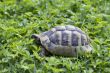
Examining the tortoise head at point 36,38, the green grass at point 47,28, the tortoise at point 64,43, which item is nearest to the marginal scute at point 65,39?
the tortoise at point 64,43

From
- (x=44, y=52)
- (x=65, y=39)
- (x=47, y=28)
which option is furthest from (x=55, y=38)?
(x=47, y=28)

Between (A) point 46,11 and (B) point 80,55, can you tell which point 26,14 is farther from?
(B) point 80,55

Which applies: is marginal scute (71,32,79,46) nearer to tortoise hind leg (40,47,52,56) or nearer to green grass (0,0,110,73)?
green grass (0,0,110,73)

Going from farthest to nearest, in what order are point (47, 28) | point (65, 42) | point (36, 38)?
point (47, 28)
point (36, 38)
point (65, 42)

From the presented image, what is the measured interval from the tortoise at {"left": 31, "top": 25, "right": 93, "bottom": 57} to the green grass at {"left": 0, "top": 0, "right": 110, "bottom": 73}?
0.09 metres

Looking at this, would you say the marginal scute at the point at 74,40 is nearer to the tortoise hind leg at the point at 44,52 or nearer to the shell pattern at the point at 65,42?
the shell pattern at the point at 65,42

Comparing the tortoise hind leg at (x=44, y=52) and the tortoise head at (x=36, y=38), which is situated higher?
the tortoise head at (x=36, y=38)

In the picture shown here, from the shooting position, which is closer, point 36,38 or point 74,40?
point 74,40

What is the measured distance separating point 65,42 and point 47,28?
66cm

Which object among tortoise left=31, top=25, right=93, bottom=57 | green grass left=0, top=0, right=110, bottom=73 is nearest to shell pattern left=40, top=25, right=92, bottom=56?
tortoise left=31, top=25, right=93, bottom=57

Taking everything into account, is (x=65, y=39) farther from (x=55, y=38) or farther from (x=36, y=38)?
(x=36, y=38)

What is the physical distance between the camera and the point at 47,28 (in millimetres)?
4730

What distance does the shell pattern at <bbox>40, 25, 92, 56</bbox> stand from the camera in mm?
4133

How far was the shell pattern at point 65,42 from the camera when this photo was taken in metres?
4.13
